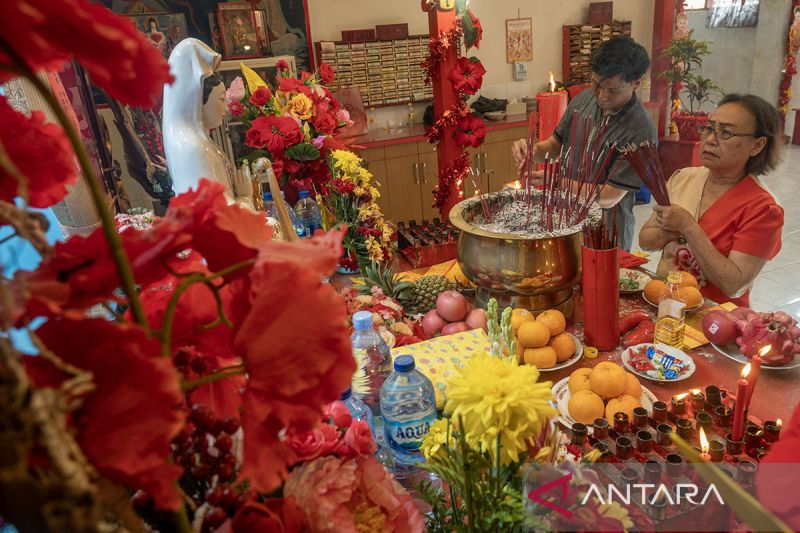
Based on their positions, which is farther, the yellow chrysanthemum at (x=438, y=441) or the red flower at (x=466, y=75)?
the red flower at (x=466, y=75)

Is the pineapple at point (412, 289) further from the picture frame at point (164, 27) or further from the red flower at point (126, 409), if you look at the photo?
the picture frame at point (164, 27)

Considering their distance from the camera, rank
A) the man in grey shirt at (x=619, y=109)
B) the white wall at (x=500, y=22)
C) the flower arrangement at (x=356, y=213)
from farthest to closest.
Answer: the white wall at (x=500, y=22) → the man in grey shirt at (x=619, y=109) → the flower arrangement at (x=356, y=213)

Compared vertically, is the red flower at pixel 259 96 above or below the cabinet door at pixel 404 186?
above

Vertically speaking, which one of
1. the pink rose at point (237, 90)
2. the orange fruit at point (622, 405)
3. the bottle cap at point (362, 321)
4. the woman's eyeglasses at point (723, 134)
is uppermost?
the pink rose at point (237, 90)

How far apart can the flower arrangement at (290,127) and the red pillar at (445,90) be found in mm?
444

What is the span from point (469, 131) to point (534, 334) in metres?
1.22

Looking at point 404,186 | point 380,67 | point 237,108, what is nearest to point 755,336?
point 237,108

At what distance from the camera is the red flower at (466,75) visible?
2156mm

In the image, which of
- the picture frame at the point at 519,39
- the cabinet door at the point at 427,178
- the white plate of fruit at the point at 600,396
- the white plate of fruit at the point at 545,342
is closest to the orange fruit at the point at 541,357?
the white plate of fruit at the point at 545,342

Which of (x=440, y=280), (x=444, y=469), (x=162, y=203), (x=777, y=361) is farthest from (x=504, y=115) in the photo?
(x=444, y=469)

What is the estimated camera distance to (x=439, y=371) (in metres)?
1.15

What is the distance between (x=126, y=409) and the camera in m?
0.28

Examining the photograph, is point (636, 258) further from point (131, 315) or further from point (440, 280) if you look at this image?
point (131, 315)

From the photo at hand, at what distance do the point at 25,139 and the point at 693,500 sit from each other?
595mm
